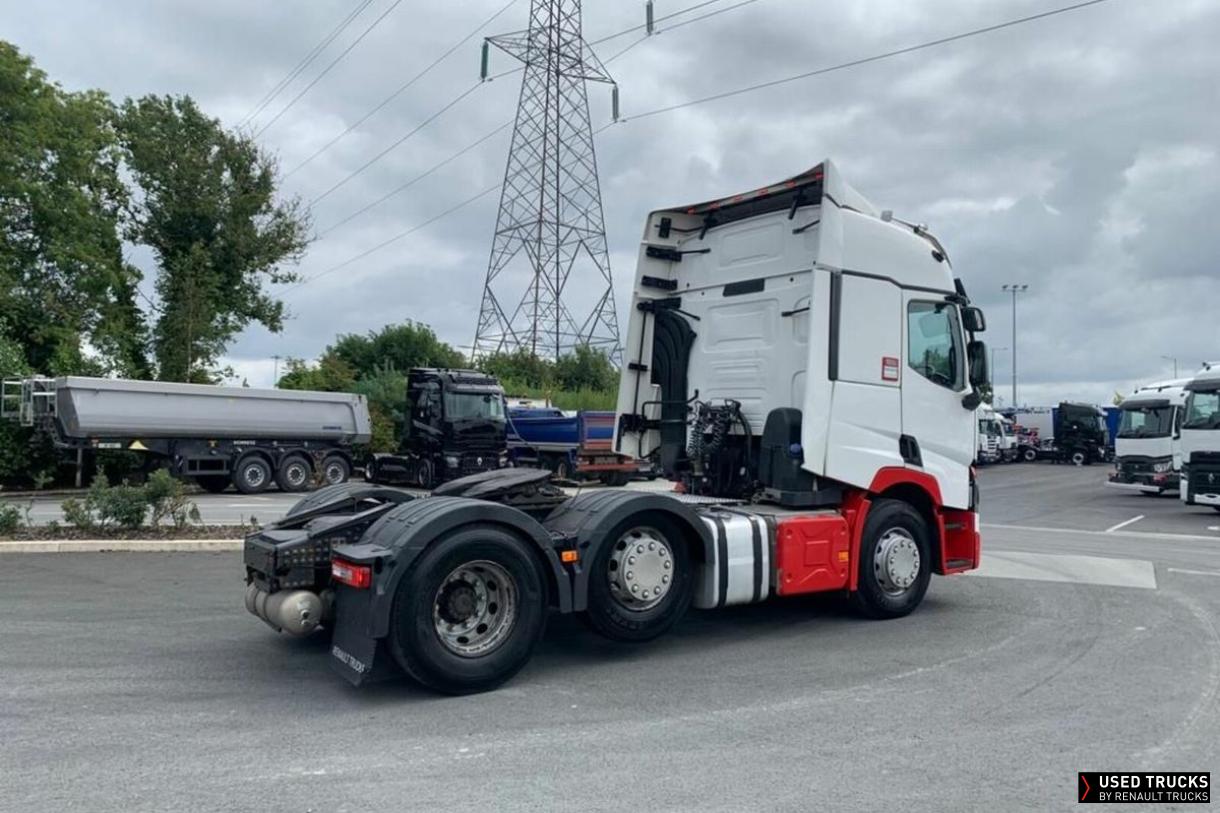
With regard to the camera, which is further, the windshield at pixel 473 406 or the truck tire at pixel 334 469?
the truck tire at pixel 334 469

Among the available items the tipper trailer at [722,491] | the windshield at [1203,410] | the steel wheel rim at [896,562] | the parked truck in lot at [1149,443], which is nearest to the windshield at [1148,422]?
the parked truck in lot at [1149,443]

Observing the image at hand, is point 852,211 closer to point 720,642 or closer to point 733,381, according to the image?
point 733,381

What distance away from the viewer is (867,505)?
25.6 ft

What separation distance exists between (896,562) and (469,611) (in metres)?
3.84

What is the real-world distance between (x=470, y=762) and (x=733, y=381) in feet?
15.4

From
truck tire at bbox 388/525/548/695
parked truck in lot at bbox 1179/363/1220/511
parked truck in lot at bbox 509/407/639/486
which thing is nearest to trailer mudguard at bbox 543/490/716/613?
truck tire at bbox 388/525/548/695

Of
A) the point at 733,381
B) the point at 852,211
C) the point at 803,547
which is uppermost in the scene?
the point at 852,211

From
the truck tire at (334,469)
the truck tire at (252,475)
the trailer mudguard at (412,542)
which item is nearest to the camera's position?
A: the trailer mudguard at (412,542)

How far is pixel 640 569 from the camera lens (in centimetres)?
653

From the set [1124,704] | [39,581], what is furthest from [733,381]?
[39,581]

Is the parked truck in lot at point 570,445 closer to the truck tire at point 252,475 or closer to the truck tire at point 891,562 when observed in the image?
the truck tire at point 252,475

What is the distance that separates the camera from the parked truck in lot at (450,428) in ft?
81.4

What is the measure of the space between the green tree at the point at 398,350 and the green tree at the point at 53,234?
17629mm

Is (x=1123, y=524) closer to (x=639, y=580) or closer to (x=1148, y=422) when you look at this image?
(x=1148, y=422)
